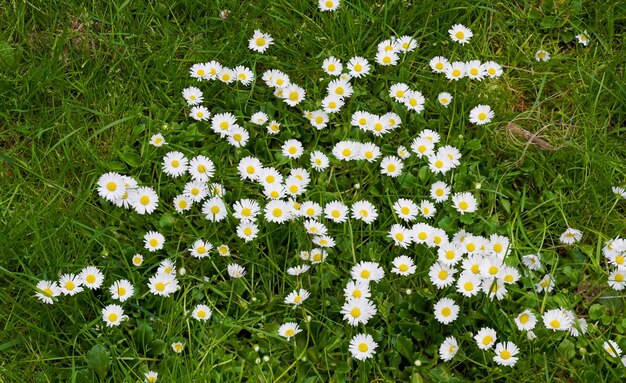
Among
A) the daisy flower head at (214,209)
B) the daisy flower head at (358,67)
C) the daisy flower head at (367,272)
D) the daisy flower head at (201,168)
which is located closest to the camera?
the daisy flower head at (367,272)

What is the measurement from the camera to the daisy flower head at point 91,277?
2.79m

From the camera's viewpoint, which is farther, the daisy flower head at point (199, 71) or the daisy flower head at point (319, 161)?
the daisy flower head at point (199, 71)

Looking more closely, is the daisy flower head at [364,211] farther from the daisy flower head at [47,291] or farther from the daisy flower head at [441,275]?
the daisy flower head at [47,291]

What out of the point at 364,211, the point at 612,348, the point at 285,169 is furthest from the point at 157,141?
the point at 612,348

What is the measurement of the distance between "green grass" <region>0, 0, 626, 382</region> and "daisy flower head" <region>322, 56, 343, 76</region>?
0.05 meters

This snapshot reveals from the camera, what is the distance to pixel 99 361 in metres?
2.61

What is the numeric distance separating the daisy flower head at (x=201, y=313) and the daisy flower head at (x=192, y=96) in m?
0.93

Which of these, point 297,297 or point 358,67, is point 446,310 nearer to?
point 297,297

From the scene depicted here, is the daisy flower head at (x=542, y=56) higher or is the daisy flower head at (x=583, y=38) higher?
the daisy flower head at (x=583, y=38)

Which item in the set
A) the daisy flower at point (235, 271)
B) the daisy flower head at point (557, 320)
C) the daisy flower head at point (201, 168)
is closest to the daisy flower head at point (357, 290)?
the daisy flower at point (235, 271)

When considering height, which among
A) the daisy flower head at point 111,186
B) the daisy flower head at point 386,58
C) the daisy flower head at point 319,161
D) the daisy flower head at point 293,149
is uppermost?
the daisy flower head at point 386,58

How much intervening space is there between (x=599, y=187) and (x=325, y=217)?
1.06m

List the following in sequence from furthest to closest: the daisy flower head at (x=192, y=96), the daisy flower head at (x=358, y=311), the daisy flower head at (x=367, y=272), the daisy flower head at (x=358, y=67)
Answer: the daisy flower head at (x=358, y=67), the daisy flower head at (x=192, y=96), the daisy flower head at (x=367, y=272), the daisy flower head at (x=358, y=311)

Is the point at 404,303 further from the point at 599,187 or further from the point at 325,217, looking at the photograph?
the point at 599,187
